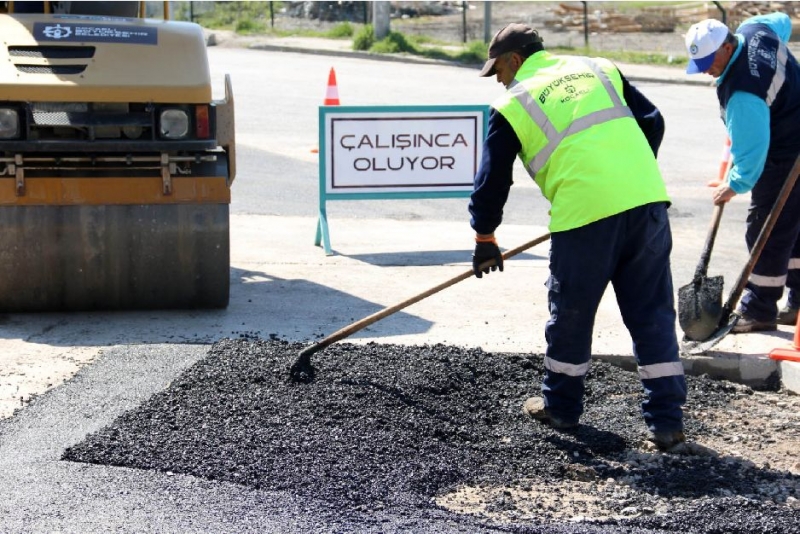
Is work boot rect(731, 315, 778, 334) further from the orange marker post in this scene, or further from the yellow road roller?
the yellow road roller

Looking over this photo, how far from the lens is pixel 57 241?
6988 mm

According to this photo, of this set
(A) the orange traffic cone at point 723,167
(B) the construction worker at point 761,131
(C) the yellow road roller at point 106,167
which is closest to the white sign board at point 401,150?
(C) the yellow road roller at point 106,167

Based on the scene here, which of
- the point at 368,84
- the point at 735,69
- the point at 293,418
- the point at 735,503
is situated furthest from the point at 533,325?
the point at 368,84

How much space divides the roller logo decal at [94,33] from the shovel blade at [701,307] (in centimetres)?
354

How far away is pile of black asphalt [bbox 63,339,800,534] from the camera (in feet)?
14.6

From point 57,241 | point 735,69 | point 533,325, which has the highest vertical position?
point 735,69

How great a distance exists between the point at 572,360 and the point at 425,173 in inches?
181

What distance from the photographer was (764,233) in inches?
260

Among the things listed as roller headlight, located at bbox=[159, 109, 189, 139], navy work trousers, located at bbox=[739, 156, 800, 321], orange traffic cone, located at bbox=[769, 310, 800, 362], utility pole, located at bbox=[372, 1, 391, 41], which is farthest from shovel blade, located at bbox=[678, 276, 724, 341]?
utility pole, located at bbox=[372, 1, 391, 41]

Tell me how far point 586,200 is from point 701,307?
1.92m

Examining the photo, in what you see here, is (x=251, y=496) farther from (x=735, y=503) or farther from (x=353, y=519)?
(x=735, y=503)

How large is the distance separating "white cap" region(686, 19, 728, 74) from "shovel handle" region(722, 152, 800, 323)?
78 cm

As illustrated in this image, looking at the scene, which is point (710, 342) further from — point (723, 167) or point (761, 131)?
point (723, 167)

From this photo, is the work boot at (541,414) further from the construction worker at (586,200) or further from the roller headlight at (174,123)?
the roller headlight at (174,123)
